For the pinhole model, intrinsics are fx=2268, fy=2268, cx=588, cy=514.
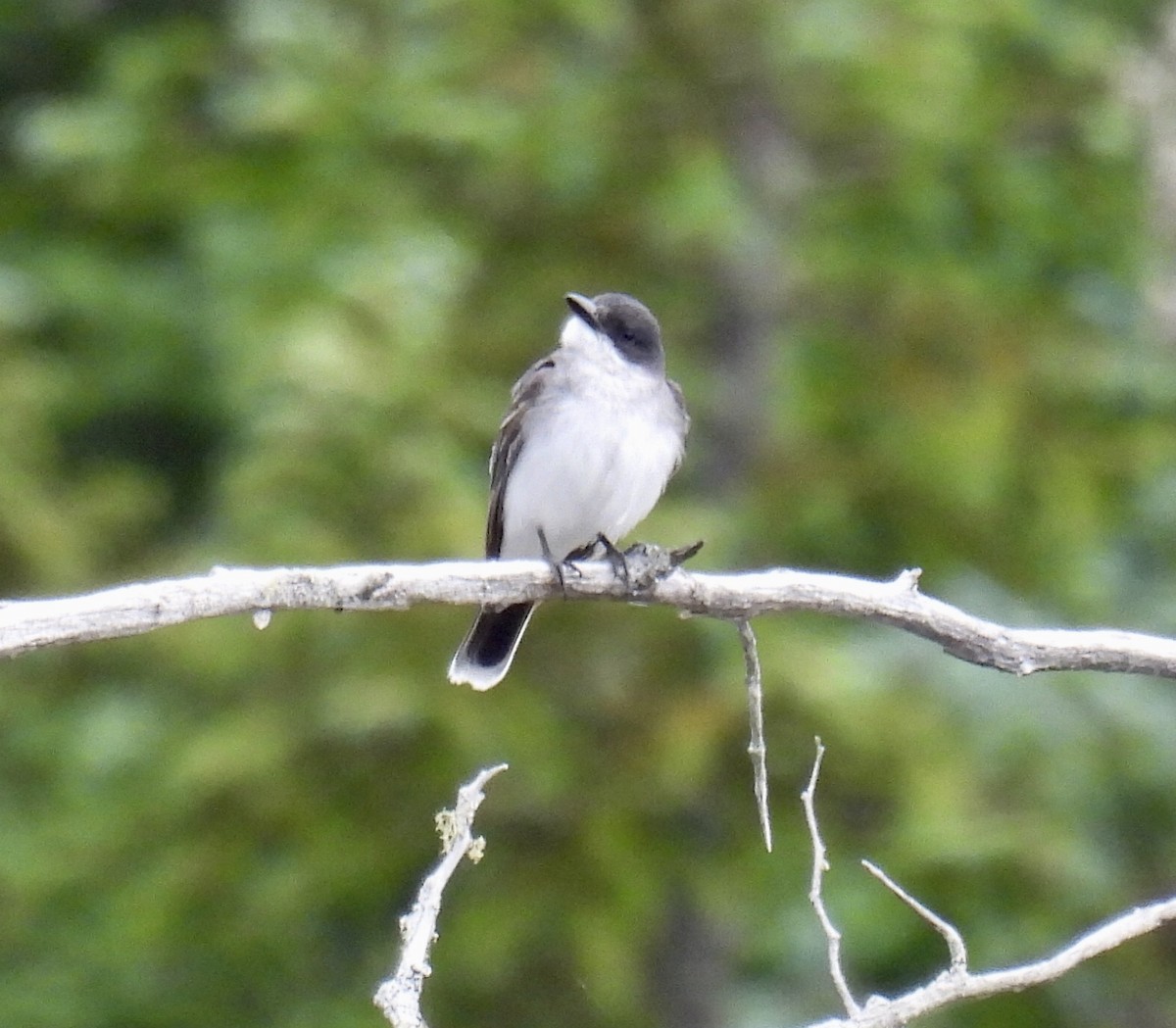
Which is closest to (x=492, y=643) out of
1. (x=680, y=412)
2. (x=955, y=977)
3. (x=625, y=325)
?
(x=680, y=412)

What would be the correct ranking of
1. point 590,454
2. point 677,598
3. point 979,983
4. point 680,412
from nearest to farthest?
point 979,983, point 677,598, point 590,454, point 680,412

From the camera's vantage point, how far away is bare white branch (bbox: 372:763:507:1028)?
10.5 ft

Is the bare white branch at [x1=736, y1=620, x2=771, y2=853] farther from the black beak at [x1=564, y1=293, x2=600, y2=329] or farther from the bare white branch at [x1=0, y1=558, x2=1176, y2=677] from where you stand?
the black beak at [x1=564, y1=293, x2=600, y2=329]

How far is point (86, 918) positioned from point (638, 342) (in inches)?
140

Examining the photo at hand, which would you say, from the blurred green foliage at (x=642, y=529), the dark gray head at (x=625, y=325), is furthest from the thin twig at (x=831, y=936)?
the blurred green foliage at (x=642, y=529)

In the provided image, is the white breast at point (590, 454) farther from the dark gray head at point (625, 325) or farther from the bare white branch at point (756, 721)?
the bare white branch at point (756, 721)

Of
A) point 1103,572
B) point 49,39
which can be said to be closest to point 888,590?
point 1103,572

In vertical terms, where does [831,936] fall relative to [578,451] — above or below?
above

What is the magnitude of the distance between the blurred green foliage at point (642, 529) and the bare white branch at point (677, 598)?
265 centimetres

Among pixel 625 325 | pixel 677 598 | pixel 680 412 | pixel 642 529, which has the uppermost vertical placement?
pixel 677 598

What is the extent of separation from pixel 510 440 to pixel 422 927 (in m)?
2.93

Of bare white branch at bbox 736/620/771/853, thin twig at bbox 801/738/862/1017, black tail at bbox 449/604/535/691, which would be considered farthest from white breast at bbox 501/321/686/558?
thin twig at bbox 801/738/862/1017

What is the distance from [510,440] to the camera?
20.3 feet

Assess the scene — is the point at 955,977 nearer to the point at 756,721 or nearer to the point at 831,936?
the point at 831,936
